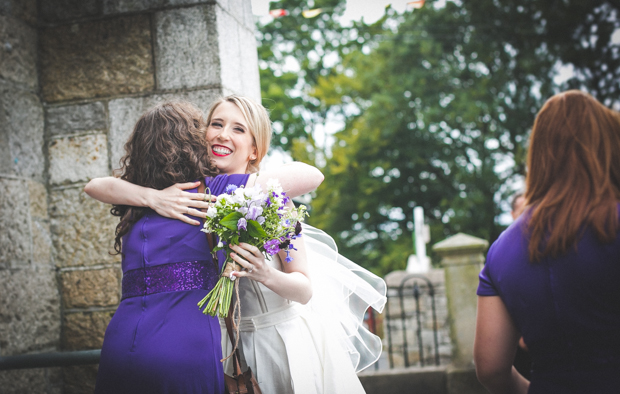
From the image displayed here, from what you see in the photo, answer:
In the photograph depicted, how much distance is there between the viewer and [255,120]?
2.48 m

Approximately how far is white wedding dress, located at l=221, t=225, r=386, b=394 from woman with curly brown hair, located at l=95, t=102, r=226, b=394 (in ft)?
0.90

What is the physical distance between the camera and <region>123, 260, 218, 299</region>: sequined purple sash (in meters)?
1.84

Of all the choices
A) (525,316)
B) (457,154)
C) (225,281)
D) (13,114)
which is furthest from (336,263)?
(457,154)

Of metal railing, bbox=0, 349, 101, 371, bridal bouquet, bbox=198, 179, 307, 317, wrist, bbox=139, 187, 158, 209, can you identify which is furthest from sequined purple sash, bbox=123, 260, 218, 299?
metal railing, bbox=0, 349, 101, 371

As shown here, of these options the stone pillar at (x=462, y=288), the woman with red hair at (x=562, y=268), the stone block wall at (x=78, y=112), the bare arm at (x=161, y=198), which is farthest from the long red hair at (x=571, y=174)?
the stone pillar at (x=462, y=288)

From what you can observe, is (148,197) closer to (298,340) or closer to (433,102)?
(298,340)

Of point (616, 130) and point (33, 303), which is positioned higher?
point (616, 130)

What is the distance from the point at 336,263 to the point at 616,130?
1.35 meters

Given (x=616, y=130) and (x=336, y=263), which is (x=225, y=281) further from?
(x=616, y=130)

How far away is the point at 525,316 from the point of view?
5.23 ft

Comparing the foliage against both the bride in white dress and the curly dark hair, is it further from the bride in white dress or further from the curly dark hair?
the curly dark hair

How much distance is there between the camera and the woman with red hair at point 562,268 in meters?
1.51

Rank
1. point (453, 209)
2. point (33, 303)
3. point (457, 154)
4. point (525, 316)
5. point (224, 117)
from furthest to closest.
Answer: point (457, 154) < point (453, 209) < point (33, 303) < point (224, 117) < point (525, 316)

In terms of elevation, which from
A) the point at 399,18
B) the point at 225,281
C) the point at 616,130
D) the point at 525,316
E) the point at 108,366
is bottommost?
the point at 108,366
